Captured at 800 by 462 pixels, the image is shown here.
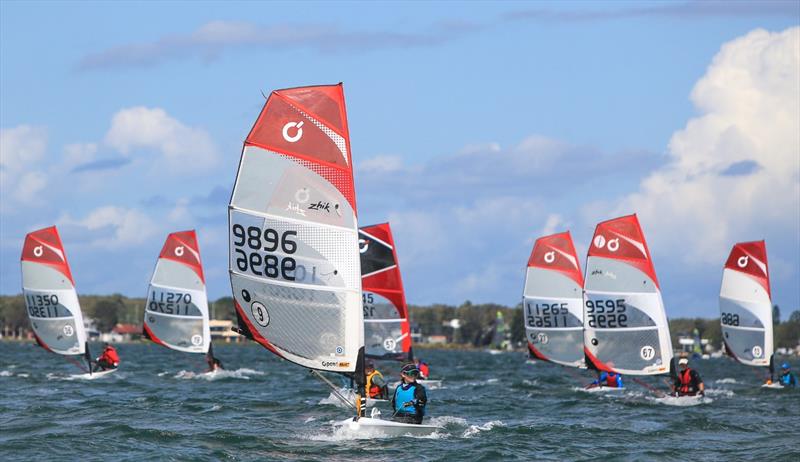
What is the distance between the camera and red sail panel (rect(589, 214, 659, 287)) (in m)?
38.3

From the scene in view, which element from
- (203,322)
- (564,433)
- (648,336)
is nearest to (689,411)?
(648,336)

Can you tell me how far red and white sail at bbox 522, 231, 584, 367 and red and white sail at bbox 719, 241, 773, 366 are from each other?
266 inches

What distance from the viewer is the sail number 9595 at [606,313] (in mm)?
38562

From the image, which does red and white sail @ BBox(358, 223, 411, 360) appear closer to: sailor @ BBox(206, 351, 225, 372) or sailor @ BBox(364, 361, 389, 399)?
sailor @ BBox(364, 361, 389, 399)

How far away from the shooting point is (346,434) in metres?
Answer: 23.1

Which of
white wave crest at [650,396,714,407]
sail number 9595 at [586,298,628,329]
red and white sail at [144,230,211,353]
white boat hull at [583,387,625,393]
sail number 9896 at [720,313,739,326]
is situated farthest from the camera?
sail number 9896 at [720,313,739,326]

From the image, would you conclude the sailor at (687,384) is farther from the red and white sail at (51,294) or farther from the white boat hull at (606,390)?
the red and white sail at (51,294)

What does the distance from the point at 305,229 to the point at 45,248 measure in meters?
23.0

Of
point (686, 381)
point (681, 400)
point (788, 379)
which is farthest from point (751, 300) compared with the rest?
point (681, 400)

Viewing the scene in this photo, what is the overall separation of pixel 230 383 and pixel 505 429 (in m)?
19.7

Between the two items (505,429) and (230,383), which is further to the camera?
(230,383)

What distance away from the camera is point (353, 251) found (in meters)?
22.9

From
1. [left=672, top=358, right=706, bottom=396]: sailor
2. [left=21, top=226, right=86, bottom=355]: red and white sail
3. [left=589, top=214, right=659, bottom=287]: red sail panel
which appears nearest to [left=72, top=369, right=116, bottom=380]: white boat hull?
[left=21, top=226, right=86, bottom=355]: red and white sail

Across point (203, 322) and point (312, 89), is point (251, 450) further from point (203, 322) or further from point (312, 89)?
point (203, 322)
